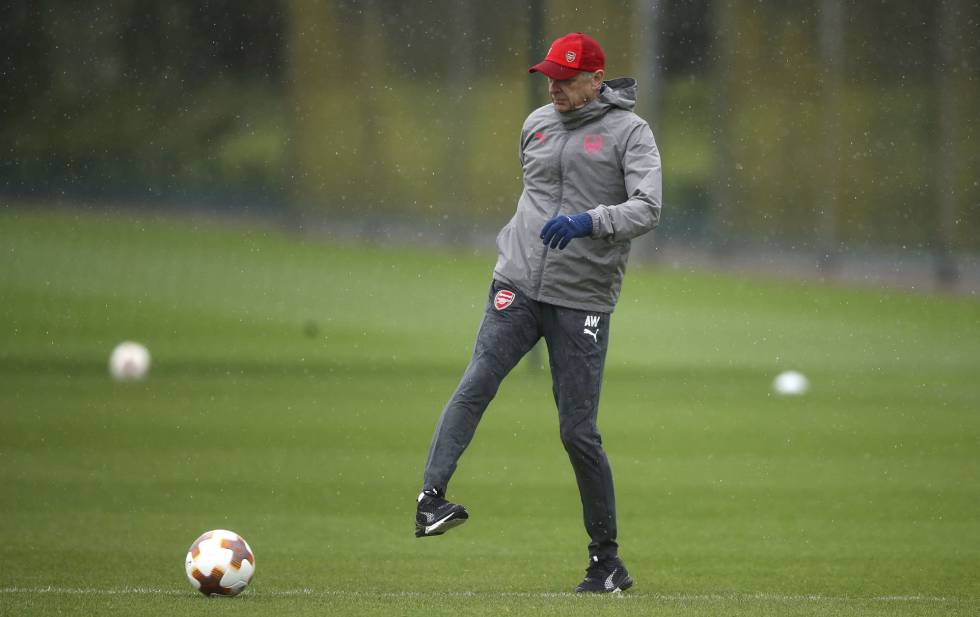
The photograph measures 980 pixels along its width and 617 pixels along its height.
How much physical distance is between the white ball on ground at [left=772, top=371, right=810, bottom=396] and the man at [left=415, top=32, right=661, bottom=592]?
956 cm

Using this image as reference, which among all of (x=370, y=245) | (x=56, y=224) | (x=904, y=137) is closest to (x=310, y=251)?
(x=370, y=245)

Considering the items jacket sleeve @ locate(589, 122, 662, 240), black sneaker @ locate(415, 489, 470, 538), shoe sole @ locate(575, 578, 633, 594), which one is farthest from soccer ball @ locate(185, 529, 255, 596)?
jacket sleeve @ locate(589, 122, 662, 240)

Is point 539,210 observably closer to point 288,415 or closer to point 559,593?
point 559,593

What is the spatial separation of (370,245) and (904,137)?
23.1 ft

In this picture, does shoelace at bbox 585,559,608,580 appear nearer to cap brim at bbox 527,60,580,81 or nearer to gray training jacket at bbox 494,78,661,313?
gray training jacket at bbox 494,78,661,313

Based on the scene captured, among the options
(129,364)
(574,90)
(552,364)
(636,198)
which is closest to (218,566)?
(552,364)

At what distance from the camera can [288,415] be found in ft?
44.8

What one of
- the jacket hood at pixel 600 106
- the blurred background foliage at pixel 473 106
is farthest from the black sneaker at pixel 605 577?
the blurred background foliage at pixel 473 106

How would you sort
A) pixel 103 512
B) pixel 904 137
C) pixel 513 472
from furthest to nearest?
1. pixel 904 137
2. pixel 513 472
3. pixel 103 512

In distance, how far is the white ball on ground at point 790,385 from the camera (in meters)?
16.2

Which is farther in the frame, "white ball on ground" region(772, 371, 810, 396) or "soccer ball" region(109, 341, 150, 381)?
"white ball on ground" region(772, 371, 810, 396)

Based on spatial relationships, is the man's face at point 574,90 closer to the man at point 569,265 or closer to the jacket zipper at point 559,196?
the man at point 569,265

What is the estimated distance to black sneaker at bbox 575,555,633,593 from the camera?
6.98 metres

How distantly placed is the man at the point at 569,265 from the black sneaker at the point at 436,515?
19cm
